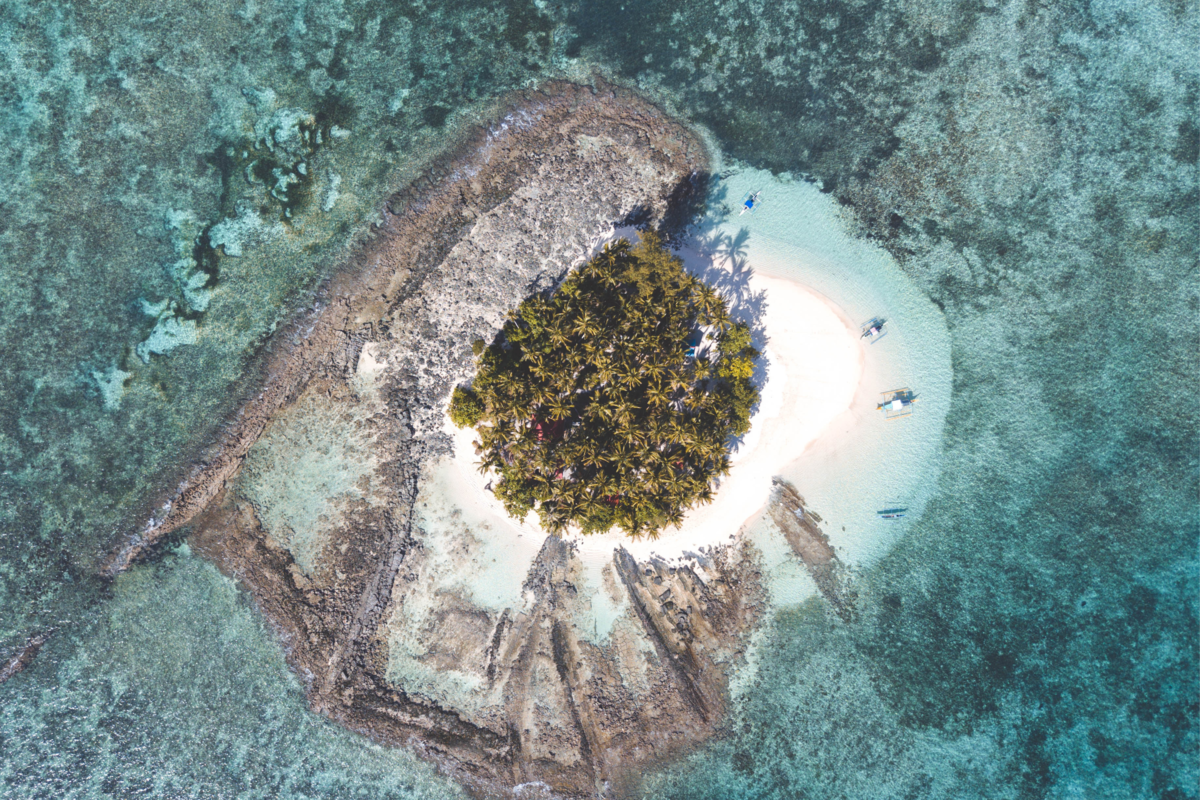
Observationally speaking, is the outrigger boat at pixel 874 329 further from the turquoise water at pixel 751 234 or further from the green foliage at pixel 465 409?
the green foliage at pixel 465 409

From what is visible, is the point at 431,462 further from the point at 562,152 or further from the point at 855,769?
the point at 855,769

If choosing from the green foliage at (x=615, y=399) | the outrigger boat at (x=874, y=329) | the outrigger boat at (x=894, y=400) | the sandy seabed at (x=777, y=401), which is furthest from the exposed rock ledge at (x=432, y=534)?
the outrigger boat at (x=874, y=329)

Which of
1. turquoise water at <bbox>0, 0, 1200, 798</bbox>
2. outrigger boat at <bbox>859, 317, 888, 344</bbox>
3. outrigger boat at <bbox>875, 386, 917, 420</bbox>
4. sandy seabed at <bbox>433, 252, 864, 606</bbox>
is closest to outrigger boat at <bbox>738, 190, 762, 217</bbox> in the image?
turquoise water at <bbox>0, 0, 1200, 798</bbox>

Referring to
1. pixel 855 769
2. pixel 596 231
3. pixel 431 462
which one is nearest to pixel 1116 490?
pixel 855 769

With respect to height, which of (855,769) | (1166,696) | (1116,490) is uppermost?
(1116,490)

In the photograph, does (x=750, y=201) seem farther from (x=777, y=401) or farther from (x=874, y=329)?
(x=777, y=401)

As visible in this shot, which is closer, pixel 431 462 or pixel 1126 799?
pixel 1126 799

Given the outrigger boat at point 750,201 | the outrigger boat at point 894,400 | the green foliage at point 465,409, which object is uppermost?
the outrigger boat at point 750,201
